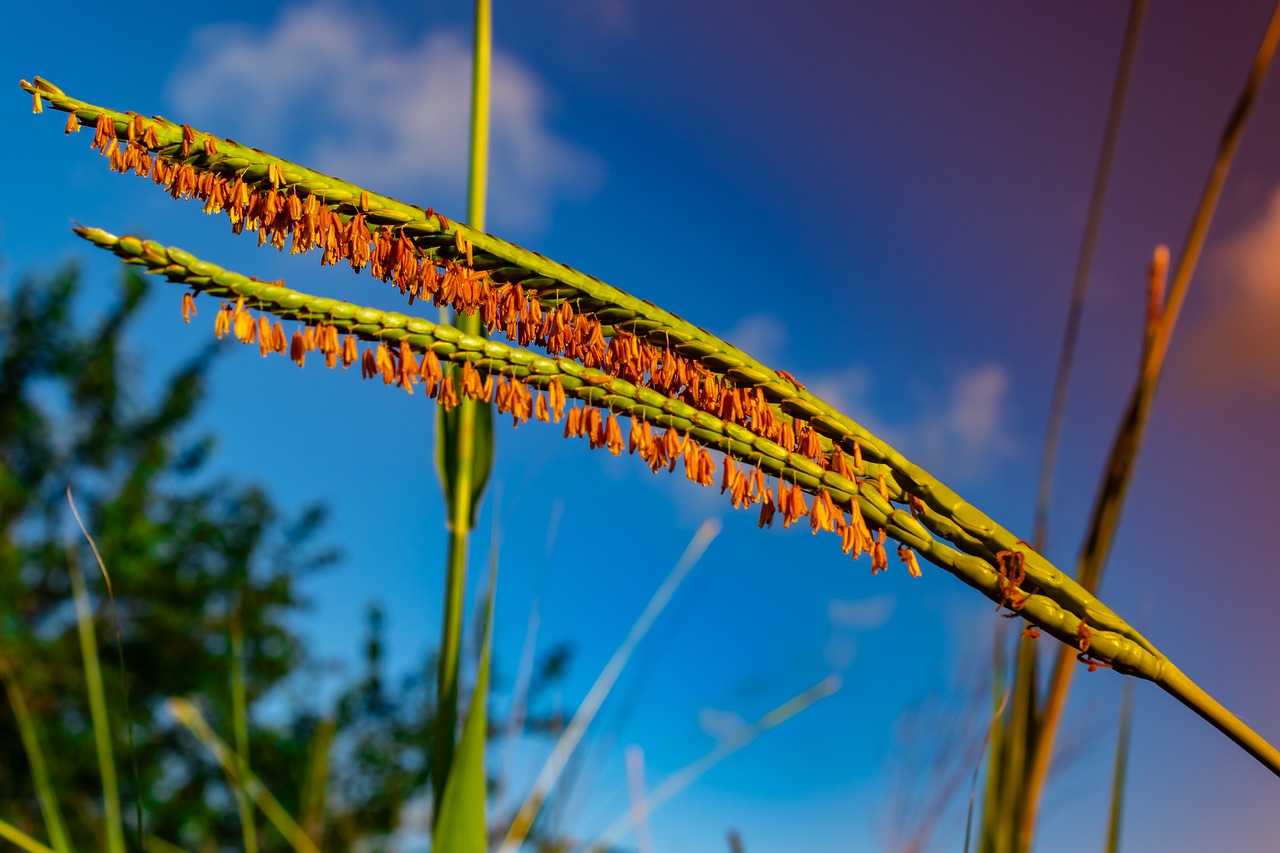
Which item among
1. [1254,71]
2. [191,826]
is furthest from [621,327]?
[191,826]

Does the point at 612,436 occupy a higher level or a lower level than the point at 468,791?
higher

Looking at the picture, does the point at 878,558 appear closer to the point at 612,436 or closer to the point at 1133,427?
the point at 612,436

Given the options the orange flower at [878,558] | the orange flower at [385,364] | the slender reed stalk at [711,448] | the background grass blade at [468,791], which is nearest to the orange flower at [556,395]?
the slender reed stalk at [711,448]

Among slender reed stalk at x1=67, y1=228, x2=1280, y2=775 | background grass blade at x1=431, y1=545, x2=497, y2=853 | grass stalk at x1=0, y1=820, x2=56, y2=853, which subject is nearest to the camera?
slender reed stalk at x1=67, y1=228, x2=1280, y2=775

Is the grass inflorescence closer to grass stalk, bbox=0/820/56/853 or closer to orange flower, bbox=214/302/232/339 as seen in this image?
orange flower, bbox=214/302/232/339

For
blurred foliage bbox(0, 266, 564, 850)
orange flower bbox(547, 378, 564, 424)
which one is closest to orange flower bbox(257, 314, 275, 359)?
orange flower bbox(547, 378, 564, 424)

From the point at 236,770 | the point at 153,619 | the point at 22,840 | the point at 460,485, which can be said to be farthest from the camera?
the point at 153,619

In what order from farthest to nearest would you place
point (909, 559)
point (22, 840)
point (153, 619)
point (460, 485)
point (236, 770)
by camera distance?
point (153, 619)
point (236, 770)
point (460, 485)
point (22, 840)
point (909, 559)

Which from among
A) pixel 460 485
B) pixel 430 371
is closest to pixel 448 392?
pixel 430 371
